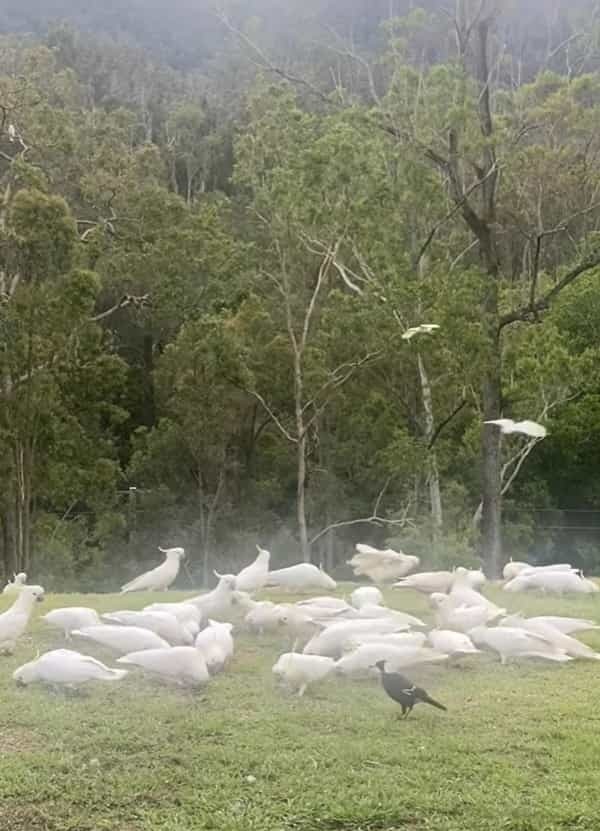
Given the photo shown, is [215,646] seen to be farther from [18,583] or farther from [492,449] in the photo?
[492,449]

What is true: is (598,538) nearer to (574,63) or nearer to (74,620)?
(574,63)

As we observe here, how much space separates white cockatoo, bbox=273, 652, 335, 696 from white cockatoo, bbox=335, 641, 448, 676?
74mm

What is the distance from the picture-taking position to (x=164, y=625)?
4898 millimetres

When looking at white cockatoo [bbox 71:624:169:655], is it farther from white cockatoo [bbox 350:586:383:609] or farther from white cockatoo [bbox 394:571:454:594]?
white cockatoo [bbox 394:571:454:594]

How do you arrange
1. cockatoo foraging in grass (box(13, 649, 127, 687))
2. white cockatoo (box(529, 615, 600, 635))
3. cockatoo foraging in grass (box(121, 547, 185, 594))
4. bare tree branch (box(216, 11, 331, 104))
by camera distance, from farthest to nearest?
bare tree branch (box(216, 11, 331, 104))
cockatoo foraging in grass (box(121, 547, 185, 594))
white cockatoo (box(529, 615, 600, 635))
cockatoo foraging in grass (box(13, 649, 127, 687))

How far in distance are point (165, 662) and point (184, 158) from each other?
26.8 m

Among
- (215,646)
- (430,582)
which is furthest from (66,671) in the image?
(430,582)

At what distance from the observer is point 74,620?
211 inches

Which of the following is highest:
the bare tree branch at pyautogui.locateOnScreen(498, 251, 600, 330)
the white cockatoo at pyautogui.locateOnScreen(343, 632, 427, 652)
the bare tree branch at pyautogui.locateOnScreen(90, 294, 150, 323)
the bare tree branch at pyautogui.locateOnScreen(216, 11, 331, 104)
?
the bare tree branch at pyautogui.locateOnScreen(216, 11, 331, 104)

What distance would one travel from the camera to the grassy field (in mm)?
3355

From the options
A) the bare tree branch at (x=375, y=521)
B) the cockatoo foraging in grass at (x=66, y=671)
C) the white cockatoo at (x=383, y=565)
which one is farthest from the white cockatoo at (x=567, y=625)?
the bare tree branch at (x=375, y=521)

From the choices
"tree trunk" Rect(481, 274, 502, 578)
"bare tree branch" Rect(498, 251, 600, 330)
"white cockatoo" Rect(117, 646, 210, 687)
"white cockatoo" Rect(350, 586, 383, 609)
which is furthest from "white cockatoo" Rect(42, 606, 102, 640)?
"bare tree branch" Rect(498, 251, 600, 330)

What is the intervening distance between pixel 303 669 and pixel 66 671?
1023mm

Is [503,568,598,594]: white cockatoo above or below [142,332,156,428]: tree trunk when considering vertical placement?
below
